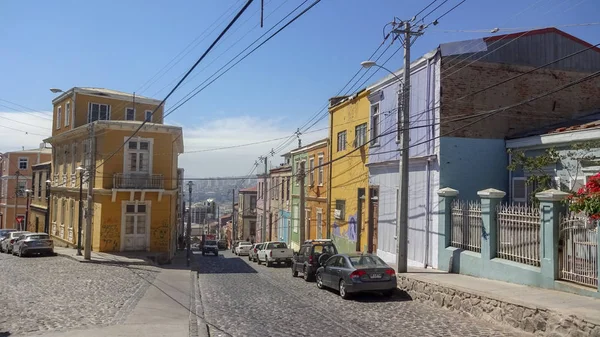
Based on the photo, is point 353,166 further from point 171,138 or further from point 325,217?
point 171,138

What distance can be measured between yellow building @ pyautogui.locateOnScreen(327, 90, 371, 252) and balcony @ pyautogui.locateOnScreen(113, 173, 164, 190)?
31.4 ft

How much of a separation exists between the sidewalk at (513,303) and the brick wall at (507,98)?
5.57 meters

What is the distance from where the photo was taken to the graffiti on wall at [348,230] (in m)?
24.9

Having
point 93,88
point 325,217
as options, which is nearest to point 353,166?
point 325,217

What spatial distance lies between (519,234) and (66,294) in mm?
12308

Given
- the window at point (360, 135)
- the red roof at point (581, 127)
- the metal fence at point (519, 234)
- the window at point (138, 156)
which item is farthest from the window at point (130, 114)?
→ the metal fence at point (519, 234)

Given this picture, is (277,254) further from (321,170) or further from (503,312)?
(503,312)

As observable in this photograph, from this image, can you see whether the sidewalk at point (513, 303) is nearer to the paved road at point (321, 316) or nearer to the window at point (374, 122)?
the paved road at point (321, 316)

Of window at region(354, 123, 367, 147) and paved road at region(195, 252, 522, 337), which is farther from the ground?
A: window at region(354, 123, 367, 147)

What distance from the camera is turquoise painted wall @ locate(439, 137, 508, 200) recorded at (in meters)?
16.6

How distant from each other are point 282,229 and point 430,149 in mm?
26312

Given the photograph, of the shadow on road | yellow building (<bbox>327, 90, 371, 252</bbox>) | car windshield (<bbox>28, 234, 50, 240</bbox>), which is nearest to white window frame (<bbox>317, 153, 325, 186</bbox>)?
yellow building (<bbox>327, 90, 371, 252</bbox>)

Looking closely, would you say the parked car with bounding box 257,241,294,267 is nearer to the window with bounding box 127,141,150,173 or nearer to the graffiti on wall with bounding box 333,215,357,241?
the graffiti on wall with bounding box 333,215,357,241

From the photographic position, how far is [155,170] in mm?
28062
